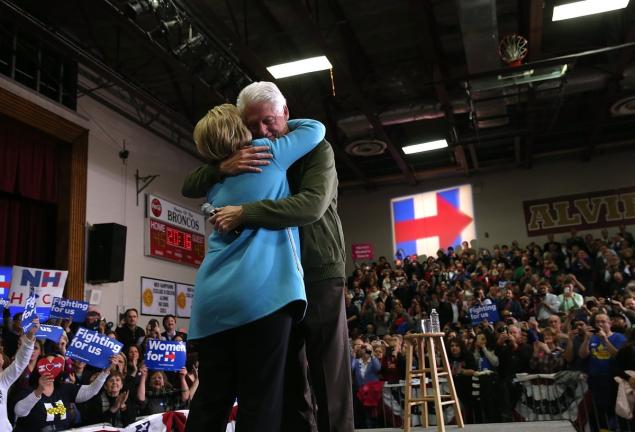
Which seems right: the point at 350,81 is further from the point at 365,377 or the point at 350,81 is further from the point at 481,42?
the point at 365,377

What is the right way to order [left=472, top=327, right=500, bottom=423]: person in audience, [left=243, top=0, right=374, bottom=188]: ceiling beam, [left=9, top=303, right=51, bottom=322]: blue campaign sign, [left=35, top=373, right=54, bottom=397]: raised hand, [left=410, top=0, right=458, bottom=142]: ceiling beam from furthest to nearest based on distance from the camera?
[left=243, top=0, right=374, bottom=188]: ceiling beam → [left=410, top=0, right=458, bottom=142]: ceiling beam → [left=472, top=327, right=500, bottom=423]: person in audience → [left=9, top=303, right=51, bottom=322]: blue campaign sign → [left=35, top=373, right=54, bottom=397]: raised hand

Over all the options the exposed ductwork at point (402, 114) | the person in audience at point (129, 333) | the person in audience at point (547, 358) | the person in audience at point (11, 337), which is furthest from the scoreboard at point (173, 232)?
the person in audience at point (547, 358)

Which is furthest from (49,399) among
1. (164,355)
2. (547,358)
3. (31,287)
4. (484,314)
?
(484,314)

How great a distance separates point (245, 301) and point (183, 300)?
467 inches

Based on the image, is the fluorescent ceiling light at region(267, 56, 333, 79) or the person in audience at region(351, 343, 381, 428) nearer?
the person in audience at region(351, 343, 381, 428)

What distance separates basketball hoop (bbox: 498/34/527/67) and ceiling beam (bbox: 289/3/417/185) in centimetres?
262

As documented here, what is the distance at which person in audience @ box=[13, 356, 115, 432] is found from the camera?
5.09 metres

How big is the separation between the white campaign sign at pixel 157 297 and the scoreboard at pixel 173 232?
552 millimetres

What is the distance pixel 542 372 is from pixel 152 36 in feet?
22.5

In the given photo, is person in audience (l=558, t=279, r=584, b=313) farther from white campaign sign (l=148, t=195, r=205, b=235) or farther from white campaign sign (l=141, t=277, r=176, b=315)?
white campaign sign (l=148, t=195, r=205, b=235)

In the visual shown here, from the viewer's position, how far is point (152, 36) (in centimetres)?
836

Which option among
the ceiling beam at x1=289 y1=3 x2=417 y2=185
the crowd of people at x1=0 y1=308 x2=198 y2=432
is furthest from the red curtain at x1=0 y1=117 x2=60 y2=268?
the ceiling beam at x1=289 y1=3 x2=417 y2=185

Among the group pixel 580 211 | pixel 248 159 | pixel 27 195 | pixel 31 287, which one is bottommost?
pixel 248 159

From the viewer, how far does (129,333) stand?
8914mm
